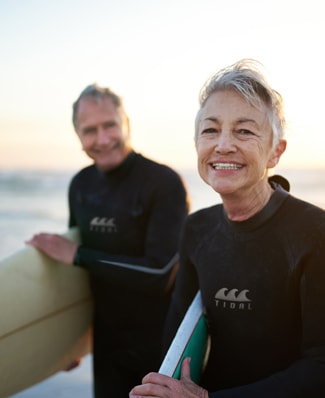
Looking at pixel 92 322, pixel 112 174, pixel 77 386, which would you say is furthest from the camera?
pixel 77 386

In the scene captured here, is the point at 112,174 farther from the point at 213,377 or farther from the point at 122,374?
the point at 213,377

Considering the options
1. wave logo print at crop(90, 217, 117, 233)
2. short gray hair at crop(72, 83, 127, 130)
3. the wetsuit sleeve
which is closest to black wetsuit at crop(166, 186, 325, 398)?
the wetsuit sleeve

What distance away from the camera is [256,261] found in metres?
1.77

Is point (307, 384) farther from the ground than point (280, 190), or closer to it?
closer to it

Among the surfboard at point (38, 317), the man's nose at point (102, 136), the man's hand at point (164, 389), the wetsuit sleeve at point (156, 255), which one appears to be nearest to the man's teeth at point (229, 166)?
the man's hand at point (164, 389)

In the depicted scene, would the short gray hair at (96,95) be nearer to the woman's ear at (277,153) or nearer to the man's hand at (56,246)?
the man's hand at (56,246)

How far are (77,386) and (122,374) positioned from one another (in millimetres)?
1049

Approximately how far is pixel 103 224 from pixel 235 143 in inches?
47.0

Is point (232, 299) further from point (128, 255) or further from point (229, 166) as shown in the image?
point (128, 255)

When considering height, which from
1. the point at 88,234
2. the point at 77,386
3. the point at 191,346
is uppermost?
the point at 88,234

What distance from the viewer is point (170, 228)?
2531 mm

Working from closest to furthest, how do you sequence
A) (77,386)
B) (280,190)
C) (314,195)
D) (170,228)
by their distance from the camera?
(280,190)
(170,228)
(77,386)
(314,195)

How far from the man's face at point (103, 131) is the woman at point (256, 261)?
3.06 ft

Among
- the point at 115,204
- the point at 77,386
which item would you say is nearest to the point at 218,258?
the point at 115,204
